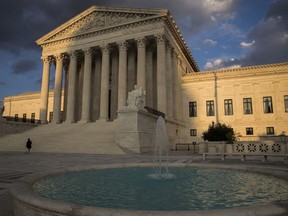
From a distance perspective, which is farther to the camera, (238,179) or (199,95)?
(199,95)

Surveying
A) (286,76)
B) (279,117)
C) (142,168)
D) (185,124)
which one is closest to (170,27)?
(185,124)

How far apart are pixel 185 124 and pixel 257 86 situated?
41.6ft

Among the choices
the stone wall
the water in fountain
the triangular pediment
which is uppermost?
the triangular pediment

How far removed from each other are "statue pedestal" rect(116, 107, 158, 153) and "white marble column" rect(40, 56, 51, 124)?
→ 843 inches

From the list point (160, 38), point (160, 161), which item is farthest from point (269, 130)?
point (160, 161)

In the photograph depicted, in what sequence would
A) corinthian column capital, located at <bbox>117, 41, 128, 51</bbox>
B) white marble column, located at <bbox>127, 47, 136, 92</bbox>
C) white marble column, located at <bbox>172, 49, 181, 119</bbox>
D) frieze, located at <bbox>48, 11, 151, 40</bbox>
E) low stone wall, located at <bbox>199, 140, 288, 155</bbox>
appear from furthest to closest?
1. white marble column, located at <bbox>127, 47, 136, 92</bbox>
2. white marble column, located at <bbox>172, 49, 181, 119</bbox>
3. frieze, located at <bbox>48, 11, 151, 40</bbox>
4. corinthian column capital, located at <bbox>117, 41, 128, 51</bbox>
5. low stone wall, located at <bbox>199, 140, 288, 155</bbox>

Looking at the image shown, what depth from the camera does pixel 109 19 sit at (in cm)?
3766

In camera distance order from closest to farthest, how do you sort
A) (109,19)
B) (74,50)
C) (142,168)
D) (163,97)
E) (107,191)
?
(107,191), (142,168), (163,97), (109,19), (74,50)

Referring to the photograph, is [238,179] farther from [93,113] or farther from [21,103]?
[21,103]

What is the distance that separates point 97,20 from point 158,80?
1599 centimetres

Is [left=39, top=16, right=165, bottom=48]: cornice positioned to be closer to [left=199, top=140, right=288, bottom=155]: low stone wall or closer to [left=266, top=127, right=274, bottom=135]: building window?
[left=266, top=127, right=274, bottom=135]: building window

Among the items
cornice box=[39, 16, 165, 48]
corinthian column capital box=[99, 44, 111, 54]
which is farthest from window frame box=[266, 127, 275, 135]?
corinthian column capital box=[99, 44, 111, 54]

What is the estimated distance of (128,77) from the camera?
3912 centimetres

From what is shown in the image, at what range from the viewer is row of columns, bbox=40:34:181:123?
32844 mm
